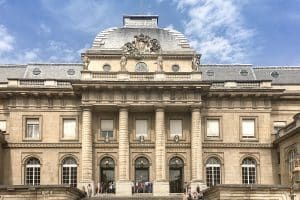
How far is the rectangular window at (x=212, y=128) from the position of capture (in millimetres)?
54531

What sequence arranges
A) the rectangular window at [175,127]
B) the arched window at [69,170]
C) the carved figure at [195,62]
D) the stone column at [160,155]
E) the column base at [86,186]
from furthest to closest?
the rectangular window at [175,127]
the carved figure at [195,62]
the arched window at [69,170]
the stone column at [160,155]
the column base at [86,186]

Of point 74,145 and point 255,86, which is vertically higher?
point 255,86

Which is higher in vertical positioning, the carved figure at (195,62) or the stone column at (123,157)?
the carved figure at (195,62)

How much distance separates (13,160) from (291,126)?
77.9 ft

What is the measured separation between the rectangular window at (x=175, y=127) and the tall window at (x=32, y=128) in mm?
11743

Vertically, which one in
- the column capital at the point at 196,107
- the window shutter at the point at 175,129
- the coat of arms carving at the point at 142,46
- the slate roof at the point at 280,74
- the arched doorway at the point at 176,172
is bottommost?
the arched doorway at the point at 176,172

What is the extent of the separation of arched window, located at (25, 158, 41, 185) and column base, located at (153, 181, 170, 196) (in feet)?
34.0

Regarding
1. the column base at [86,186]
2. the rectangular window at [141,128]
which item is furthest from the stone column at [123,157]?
the column base at [86,186]

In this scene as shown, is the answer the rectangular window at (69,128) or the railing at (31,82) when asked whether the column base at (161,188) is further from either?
the railing at (31,82)

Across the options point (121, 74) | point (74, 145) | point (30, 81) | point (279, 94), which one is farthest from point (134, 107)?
point (279, 94)

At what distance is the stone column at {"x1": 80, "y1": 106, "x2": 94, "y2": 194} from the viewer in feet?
169

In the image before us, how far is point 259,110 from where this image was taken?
54.6m

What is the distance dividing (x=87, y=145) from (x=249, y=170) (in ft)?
47.3

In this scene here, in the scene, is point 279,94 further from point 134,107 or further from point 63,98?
point 63,98
